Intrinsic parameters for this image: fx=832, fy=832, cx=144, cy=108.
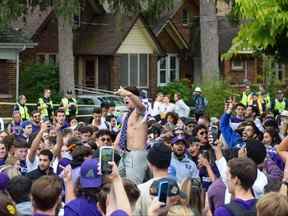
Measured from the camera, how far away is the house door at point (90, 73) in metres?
44.3

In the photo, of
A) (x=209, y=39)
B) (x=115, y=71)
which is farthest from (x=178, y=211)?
(x=115, y=71)

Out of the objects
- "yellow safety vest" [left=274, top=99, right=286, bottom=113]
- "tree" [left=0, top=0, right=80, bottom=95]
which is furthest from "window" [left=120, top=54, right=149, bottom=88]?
"yellow safety vest" [left=274, top=99, right=286, bottom=113]

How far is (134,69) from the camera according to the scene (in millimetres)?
44656

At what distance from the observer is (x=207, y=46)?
39.8 metres

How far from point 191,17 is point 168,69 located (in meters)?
3.91

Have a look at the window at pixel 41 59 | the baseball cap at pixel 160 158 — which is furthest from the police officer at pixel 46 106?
the baseball cap at pixel 160 158

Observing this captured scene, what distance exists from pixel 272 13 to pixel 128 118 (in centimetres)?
279

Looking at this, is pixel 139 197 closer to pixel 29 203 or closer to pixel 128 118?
pixel 29 203

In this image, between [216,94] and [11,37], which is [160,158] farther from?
[11,37]

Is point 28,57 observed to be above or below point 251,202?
above

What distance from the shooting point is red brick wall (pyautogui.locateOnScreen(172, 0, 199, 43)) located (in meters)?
48.4

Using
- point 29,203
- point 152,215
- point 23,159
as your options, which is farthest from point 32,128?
point 152,215

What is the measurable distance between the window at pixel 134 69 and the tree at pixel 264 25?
104 ft

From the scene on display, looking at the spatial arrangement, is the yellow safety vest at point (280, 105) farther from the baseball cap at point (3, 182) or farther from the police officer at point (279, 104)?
the baseball cap at point (3, 182)
